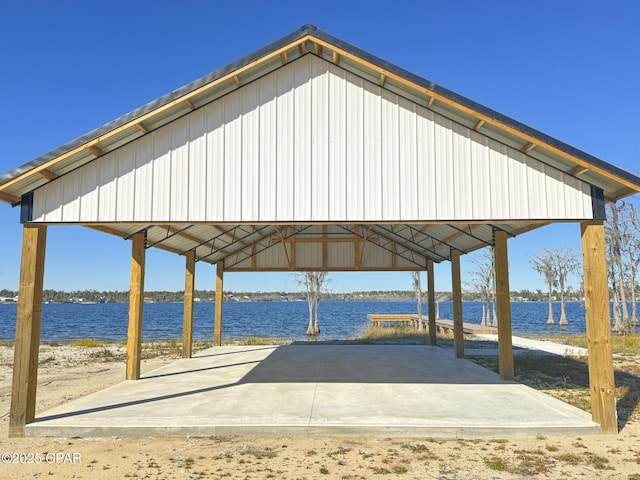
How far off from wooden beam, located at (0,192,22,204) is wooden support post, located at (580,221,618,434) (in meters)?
9.60

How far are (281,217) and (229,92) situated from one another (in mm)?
2456

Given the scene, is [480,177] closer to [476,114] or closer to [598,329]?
[476,114]

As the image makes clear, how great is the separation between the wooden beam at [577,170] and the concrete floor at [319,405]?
13.4ft

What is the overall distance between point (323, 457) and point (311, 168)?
4.43 meters

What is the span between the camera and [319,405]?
8.61 m

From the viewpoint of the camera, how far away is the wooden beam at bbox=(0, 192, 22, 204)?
291 inches

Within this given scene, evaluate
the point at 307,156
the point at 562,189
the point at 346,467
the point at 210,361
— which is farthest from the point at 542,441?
the point at 210,361

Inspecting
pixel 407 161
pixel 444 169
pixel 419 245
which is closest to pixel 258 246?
pixel 419 245

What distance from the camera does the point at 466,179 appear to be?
24.6 ft

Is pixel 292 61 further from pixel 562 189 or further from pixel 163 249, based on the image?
pixel 163 249

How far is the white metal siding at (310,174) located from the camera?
7.42 metres

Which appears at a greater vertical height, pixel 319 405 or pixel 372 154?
pixel 372 154

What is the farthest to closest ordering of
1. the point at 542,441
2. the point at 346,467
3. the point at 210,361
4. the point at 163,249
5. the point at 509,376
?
the point at 210,361
the point at 163,249
the point at 509,376
the point at 542,441
the point at 346,467

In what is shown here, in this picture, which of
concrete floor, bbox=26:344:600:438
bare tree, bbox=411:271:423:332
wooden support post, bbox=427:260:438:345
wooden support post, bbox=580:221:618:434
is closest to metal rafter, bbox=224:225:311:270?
wooden support post, bbox=427:260:438:345
